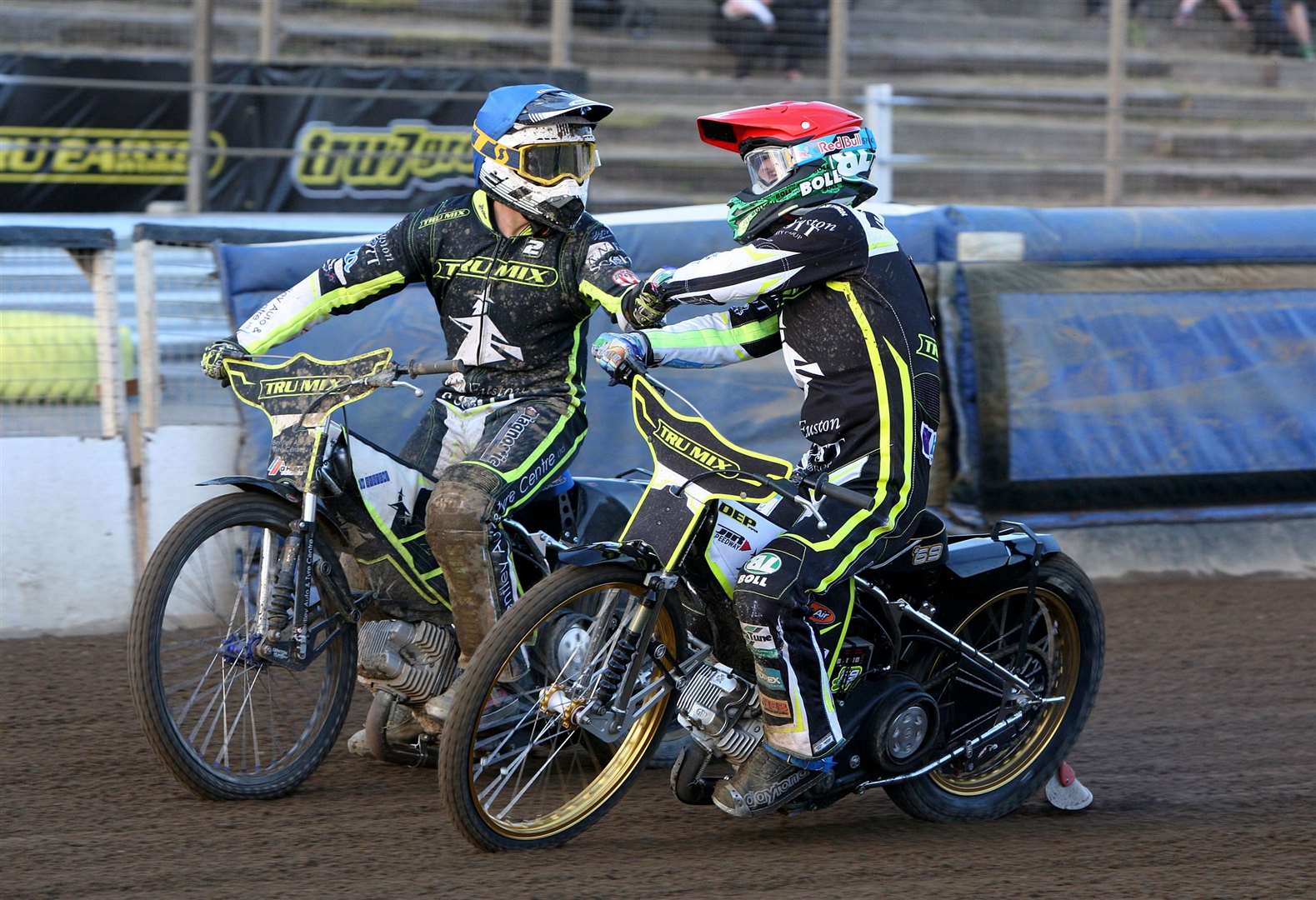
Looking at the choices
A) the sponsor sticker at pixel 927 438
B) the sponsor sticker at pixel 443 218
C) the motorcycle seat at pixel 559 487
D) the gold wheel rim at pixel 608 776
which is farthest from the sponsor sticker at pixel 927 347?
the sponsor sticker at pixel 443 218

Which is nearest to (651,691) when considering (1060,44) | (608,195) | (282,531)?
(282,531)

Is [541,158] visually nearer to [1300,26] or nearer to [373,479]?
[373,479]

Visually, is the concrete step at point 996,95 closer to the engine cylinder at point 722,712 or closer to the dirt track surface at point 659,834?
the dirt track surface at point 659,834

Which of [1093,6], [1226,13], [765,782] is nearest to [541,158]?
[765,782]

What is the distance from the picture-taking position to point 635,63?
42.4ft

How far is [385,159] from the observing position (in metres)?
11.9

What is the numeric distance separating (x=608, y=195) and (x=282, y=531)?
875 centimetres

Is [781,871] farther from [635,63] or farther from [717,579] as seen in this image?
[635,63]

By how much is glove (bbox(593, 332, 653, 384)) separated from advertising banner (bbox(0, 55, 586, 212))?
7.42m

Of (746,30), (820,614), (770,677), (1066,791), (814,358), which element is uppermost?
(746,30)

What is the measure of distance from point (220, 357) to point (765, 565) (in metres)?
1.74

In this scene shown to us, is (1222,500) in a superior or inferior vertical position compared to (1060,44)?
inferior

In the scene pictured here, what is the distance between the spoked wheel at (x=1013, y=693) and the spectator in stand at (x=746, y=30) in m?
9.08

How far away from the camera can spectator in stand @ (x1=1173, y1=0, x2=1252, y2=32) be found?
577 inches
